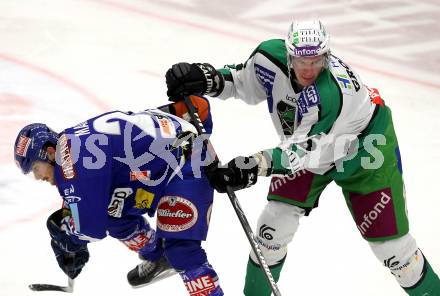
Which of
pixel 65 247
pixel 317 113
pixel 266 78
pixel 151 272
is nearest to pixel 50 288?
pixel 65 247

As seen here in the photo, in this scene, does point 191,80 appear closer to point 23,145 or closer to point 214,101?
point 23,145

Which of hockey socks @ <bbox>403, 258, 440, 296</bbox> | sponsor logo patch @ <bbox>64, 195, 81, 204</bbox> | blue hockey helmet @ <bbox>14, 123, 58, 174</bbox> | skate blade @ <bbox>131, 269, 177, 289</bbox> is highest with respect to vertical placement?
blue hockey helmet @ <bbox>14, 123, 58, 174</bbox>

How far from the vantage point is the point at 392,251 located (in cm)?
424

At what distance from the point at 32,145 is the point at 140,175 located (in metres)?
0.47

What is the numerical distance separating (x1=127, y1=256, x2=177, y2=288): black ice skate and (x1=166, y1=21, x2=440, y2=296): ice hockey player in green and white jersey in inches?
16.3

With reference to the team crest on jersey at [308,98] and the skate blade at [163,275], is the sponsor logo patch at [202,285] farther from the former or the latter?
the team crest on jersey at [308,98]

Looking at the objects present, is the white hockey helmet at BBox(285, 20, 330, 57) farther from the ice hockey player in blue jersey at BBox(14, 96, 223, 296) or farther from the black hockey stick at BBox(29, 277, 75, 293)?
the black hockey stick at BBox(29, 277, 75, 293)

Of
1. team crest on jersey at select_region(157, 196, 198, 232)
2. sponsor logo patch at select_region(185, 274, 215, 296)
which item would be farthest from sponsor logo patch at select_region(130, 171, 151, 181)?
sponsor logo patch at select_region(185, 274, 215, 296)

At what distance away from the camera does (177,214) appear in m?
4.01

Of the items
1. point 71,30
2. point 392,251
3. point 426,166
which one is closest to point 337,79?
point 392,251

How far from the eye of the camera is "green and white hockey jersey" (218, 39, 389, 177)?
3941 mm

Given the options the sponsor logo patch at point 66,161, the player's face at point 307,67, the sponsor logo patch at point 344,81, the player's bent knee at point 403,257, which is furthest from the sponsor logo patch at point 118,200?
the player's bent knee at point 403,257

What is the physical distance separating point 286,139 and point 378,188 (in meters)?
0.47

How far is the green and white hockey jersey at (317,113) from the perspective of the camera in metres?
3.94
